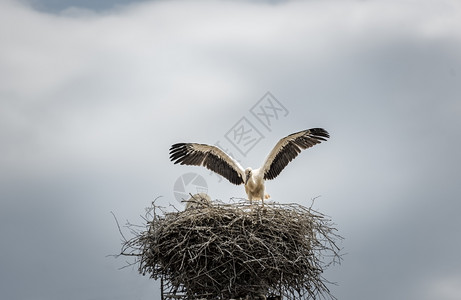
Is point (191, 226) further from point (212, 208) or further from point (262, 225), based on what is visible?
point (262, 225)

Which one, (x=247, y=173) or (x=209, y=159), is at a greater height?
(x=209, y=159)

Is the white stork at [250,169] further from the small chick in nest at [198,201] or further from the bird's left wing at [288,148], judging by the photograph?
the small chick in nest at [198,201]

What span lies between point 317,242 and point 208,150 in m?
2.98

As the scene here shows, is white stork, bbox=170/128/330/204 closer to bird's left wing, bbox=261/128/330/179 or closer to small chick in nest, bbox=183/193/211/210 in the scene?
bird's left wing, bbox=261/128/330/179

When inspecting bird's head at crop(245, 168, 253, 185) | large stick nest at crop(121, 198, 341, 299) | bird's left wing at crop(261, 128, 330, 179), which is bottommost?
large stick nest at crop(121, 198, 341, 299)

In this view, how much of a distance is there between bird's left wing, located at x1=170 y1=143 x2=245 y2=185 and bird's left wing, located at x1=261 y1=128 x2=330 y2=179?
1.71 ft

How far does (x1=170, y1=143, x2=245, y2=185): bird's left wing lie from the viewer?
37.9ft

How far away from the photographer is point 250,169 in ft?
36.7

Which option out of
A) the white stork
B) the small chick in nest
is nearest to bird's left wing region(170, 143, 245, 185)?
the white stork

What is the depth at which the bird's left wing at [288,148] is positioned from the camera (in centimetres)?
1143

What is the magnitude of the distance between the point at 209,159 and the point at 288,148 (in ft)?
4.69

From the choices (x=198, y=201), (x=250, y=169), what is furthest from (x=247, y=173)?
(x=198, y=201)

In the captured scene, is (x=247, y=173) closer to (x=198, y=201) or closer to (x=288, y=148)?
(x=288, y=148)

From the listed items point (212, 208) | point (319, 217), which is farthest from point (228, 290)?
point (319, 217)
